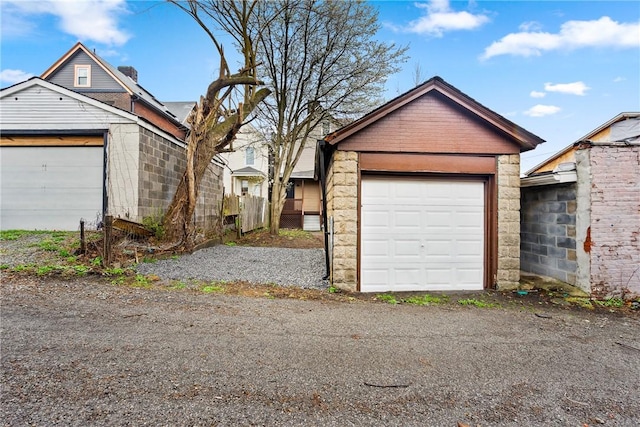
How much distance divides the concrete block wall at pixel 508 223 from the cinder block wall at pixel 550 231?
2.92ft

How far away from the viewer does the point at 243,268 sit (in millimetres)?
7414

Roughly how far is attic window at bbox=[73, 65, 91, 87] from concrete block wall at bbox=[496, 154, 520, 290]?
21119mm

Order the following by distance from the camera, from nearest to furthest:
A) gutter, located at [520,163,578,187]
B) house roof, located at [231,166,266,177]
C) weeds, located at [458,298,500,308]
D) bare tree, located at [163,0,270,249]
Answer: weeds, located at [458,298,500,308] → gutter, located at [520,163,578,187] → bare tree, located at [163,0,270,249] → house roof, located at [231,166,266,177]

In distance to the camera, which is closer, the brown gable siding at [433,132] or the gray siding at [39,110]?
the brown gable siding at [433,132]

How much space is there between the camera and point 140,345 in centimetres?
317

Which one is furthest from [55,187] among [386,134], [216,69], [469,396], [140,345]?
[469,396]

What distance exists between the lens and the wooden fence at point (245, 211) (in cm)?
1319

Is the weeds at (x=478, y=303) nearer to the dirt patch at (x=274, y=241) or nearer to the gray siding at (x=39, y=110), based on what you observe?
the dirt patch at (x=274, y=241)

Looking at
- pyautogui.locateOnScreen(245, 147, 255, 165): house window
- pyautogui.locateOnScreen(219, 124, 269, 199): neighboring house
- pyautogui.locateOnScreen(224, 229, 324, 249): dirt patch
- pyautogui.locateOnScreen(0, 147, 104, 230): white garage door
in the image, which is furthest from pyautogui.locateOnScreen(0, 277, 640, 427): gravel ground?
pyautogui.locateOnScreen(245, 147, 255, 165): house window

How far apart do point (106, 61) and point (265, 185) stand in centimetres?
1238

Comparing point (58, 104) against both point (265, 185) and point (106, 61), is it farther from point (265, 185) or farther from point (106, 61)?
point (265, 185)

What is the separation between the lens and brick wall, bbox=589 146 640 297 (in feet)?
18.1

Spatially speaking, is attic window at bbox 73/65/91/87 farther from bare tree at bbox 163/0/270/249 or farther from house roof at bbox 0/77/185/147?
bare tree at bbox 163/0/270/249

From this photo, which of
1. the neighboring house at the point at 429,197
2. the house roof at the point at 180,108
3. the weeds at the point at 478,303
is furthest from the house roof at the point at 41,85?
the house roof at the point at 180,108
